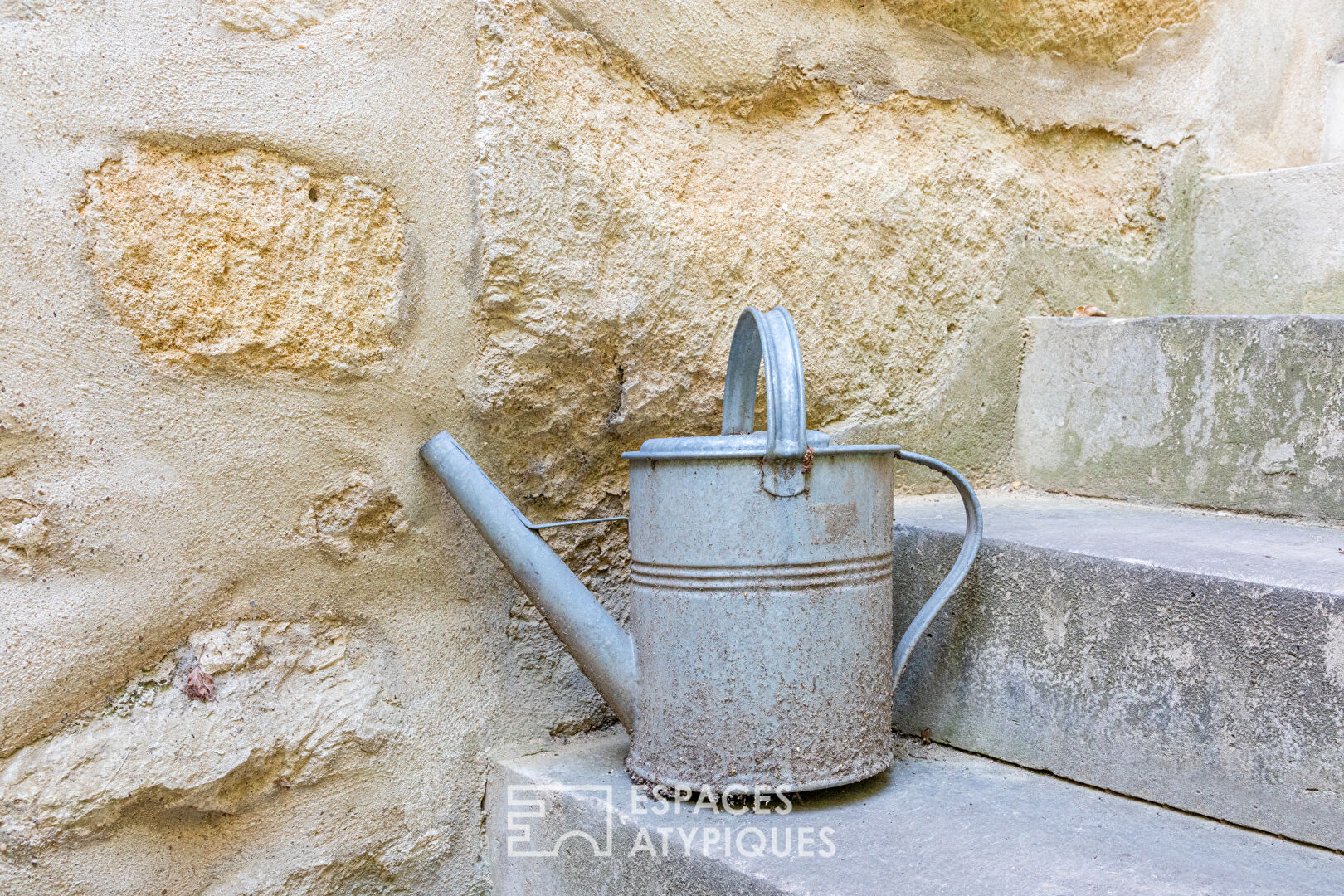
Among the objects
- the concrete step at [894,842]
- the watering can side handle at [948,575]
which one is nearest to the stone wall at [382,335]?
the concrete step at [894,842]

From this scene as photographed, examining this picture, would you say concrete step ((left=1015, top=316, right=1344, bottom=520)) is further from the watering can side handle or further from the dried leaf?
the dried leaf

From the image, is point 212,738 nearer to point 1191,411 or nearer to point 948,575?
point 948,575

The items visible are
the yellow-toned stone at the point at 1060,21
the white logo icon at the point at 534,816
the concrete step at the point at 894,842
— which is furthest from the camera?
the yellow-toned stone at the point at 1060,21

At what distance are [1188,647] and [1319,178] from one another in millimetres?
1020

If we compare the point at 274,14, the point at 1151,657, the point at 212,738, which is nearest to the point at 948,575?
the point at 1151,657

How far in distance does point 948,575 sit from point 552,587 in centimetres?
46

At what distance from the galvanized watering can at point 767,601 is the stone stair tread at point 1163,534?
165 millimetres

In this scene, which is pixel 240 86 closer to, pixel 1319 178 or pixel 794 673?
pixel 794 673

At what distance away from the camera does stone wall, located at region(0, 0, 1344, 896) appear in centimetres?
99

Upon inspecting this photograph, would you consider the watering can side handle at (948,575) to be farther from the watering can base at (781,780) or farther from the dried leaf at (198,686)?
the dried leaf at (198,686)

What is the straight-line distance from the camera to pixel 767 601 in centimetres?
106

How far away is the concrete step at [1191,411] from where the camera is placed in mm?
1267

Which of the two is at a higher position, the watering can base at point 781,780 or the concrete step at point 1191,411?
the concrete step at point 1191,411

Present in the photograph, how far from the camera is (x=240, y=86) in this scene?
1.06 meters
